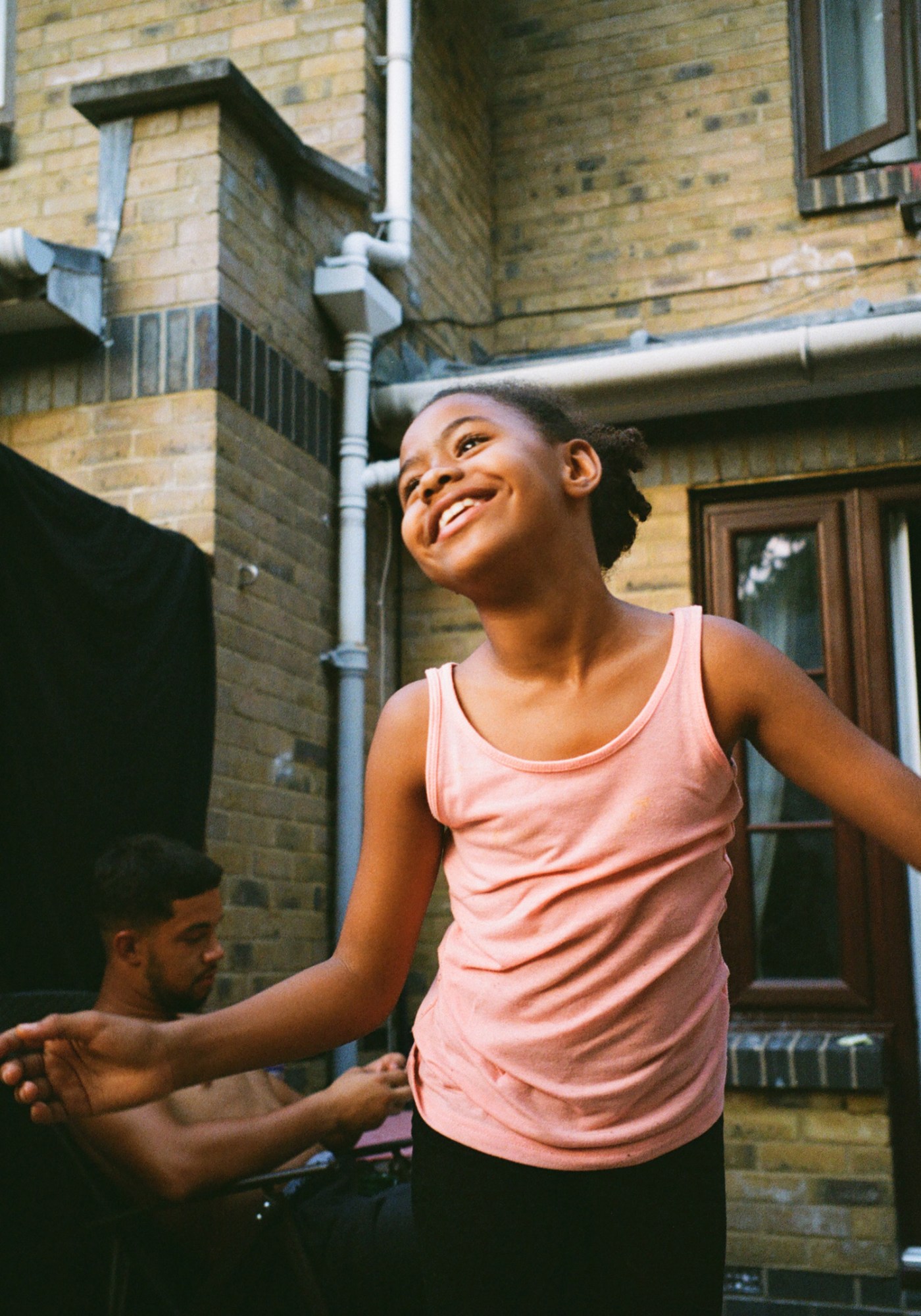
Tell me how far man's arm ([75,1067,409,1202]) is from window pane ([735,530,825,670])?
278 cm

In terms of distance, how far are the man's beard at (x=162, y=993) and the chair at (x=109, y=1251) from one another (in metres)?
0.40

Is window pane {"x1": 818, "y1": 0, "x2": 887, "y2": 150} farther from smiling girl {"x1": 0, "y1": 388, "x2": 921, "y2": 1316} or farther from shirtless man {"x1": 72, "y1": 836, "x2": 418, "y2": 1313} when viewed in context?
smiling girl {"x1": 0, "y1": 388, "x2": 921, "y2": 1316}

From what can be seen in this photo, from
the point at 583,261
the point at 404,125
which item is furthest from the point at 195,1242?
the point at 583,261

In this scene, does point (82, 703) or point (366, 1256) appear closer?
point (366, 1256)

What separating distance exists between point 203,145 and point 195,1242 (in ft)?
11.3

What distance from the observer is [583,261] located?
6203 millimetres

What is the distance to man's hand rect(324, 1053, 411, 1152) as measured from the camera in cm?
280

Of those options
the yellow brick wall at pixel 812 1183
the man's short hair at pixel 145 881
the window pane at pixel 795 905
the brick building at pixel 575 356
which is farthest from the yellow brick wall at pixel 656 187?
the man's short hair at pixel 145 881

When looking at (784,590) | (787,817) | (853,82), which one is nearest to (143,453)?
(784,590)

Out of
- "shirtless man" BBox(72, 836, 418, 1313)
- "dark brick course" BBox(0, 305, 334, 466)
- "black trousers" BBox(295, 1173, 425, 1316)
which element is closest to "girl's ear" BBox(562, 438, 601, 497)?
"shirtless man" BBox(72, 836, 418, 1313)

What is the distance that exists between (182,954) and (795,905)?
262 centimetres

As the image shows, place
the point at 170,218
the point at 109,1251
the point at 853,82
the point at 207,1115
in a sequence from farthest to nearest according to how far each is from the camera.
→ the point at 853,82
the point at 170,218
the point at 207,1115
the point at 109,1251

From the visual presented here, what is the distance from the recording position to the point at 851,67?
5.93 m

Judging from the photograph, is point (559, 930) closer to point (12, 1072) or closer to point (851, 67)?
point (12, 1072)
